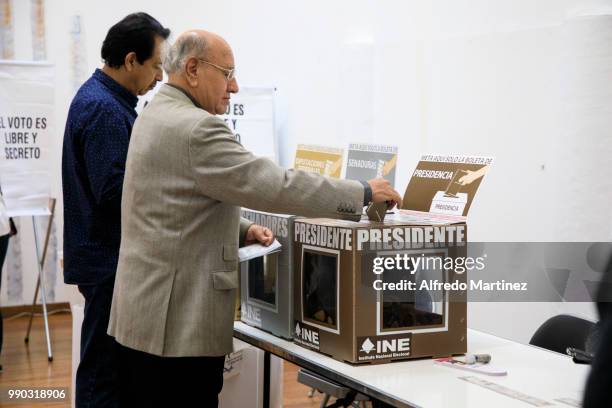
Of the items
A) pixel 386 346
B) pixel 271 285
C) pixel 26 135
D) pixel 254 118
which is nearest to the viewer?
pixel 386 346

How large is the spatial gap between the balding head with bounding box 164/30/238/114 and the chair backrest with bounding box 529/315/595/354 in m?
1.29

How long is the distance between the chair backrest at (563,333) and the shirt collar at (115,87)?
4.99 feet

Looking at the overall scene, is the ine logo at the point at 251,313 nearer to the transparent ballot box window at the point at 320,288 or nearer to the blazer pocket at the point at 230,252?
the transparent ballot box window at the point at 320,288

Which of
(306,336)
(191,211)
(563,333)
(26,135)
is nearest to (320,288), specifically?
(306,336)

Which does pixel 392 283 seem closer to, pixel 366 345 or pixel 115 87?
pixel 366 345

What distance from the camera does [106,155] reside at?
245 cm

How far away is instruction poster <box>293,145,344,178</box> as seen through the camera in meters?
2.51

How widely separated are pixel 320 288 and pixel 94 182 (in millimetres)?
782

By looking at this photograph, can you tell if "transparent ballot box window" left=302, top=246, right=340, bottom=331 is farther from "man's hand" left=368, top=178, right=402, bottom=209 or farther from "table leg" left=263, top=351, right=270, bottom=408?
"table leg" left=263, top=351, right=270, bottom=408

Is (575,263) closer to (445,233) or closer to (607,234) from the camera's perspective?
(607,234)

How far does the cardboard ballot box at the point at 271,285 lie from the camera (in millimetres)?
2264

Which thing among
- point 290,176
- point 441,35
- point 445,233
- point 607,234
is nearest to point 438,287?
point 445,233

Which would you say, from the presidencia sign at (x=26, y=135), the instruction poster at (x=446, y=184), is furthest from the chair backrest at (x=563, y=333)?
the presidencia sign at (x=26, y=135)

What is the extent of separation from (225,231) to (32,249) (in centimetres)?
487
